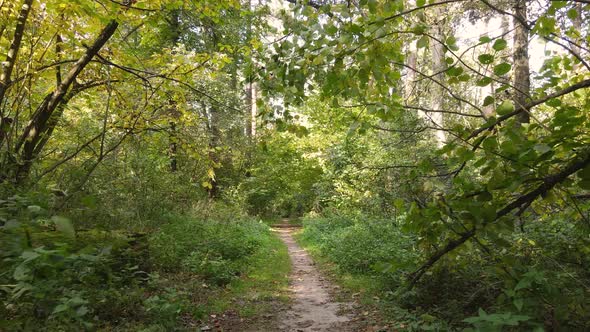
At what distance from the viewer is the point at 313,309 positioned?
6.57m

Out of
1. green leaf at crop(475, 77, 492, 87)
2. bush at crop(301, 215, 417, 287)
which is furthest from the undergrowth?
green leaf at crop(475, 77, 492, 87)

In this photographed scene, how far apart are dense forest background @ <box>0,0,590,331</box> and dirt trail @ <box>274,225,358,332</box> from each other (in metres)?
0.52

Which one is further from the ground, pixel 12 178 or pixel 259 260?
pixel 12 178

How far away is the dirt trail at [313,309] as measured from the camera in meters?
5.68

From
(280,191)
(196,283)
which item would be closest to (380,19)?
(196,283)

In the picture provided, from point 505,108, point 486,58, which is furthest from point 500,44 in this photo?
point 505,108

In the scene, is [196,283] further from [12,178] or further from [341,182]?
[341,182]

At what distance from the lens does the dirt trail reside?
5676mm

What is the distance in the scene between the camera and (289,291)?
7805 mm

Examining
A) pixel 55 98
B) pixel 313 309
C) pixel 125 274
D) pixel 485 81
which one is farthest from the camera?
pixel 313 309

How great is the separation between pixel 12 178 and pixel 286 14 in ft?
11.9

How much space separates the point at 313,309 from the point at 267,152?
3191 millimetres

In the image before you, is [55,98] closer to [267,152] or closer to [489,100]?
[267,152]

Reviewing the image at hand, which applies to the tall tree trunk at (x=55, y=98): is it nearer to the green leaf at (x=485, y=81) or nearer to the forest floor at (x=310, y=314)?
the forest floor at (x=310, y=314)
